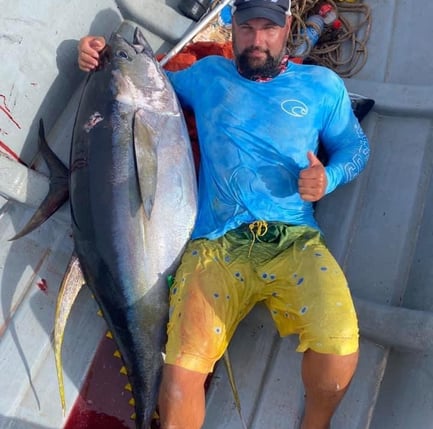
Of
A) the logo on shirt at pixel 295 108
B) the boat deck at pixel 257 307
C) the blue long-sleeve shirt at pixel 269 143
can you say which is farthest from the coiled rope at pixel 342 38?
the logo on shirt at pixel 295 108

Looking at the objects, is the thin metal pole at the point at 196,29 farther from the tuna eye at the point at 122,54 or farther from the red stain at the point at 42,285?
the red stain at the point at 42,285

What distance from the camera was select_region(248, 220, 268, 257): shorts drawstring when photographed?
7.70 feet

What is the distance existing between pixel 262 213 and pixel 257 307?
471 millimetres

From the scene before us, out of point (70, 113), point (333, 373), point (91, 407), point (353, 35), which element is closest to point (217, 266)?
point (333, 373)

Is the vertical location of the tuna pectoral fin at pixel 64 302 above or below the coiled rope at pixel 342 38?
below

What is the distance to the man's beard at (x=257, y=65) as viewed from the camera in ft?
8.07

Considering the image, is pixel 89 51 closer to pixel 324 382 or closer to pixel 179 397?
pixel 179 397

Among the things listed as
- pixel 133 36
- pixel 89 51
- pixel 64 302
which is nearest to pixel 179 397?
pixel 64 302

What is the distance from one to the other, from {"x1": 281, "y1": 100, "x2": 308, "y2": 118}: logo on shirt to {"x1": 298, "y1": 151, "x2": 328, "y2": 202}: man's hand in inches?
12.8

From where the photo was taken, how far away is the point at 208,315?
84.6 inches

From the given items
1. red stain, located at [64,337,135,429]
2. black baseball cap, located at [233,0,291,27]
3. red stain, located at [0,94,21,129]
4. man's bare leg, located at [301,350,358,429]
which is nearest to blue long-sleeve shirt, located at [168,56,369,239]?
black baseball cap, located at [233,0,291,27]

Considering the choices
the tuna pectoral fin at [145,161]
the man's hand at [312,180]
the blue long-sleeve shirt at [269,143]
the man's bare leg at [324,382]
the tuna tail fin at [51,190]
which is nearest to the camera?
the man's bare leg at [324,382]

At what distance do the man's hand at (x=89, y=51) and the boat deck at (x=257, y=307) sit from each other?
0.66ft

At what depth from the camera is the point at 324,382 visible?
6.68 feet
